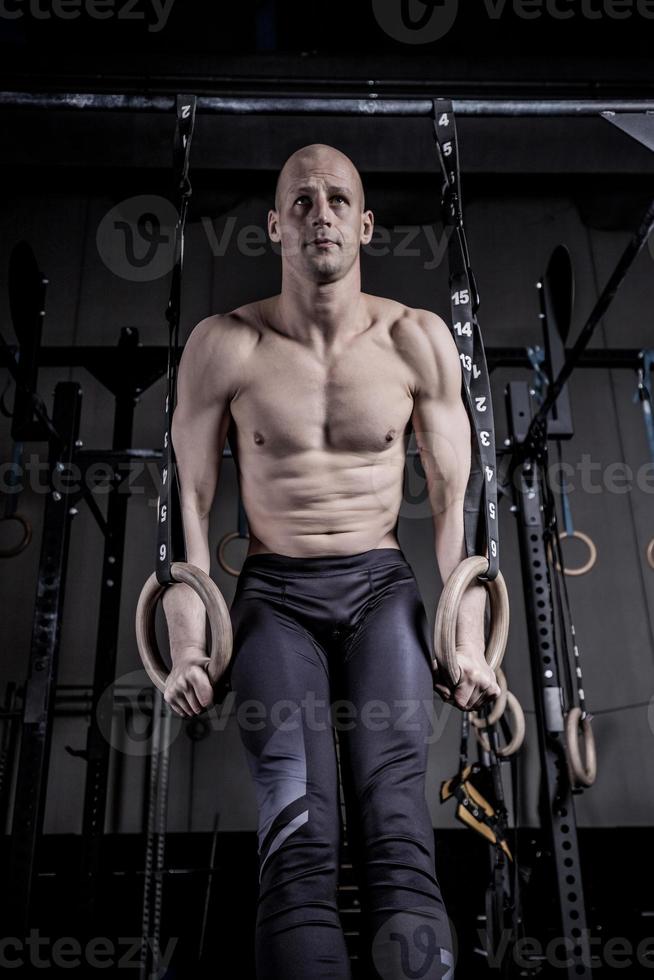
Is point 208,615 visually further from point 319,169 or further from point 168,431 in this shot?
point 319,169

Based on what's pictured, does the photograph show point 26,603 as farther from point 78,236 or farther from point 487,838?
point 487,838

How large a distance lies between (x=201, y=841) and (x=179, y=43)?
4.73 m

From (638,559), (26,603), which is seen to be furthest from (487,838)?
(26,603)

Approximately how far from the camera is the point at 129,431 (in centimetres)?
395

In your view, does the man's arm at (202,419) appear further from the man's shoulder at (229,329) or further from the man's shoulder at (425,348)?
the man's shoulder at (425,348)

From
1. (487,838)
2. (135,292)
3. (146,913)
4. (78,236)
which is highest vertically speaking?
(78,236)

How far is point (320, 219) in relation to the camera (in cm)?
180

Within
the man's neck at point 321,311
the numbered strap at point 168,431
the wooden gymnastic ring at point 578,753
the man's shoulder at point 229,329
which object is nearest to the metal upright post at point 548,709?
the wooden gymnastic ring at point 578,753

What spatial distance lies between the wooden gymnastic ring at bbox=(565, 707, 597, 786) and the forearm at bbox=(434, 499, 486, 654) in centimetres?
134

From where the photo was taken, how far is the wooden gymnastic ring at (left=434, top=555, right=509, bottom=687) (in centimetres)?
154

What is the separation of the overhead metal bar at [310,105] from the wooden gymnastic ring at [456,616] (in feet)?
3.76

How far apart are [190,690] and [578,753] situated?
5.80 ft

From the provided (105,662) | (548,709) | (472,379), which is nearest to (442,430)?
(472,379)

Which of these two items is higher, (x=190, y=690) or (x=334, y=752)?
(x=190, y=690)
